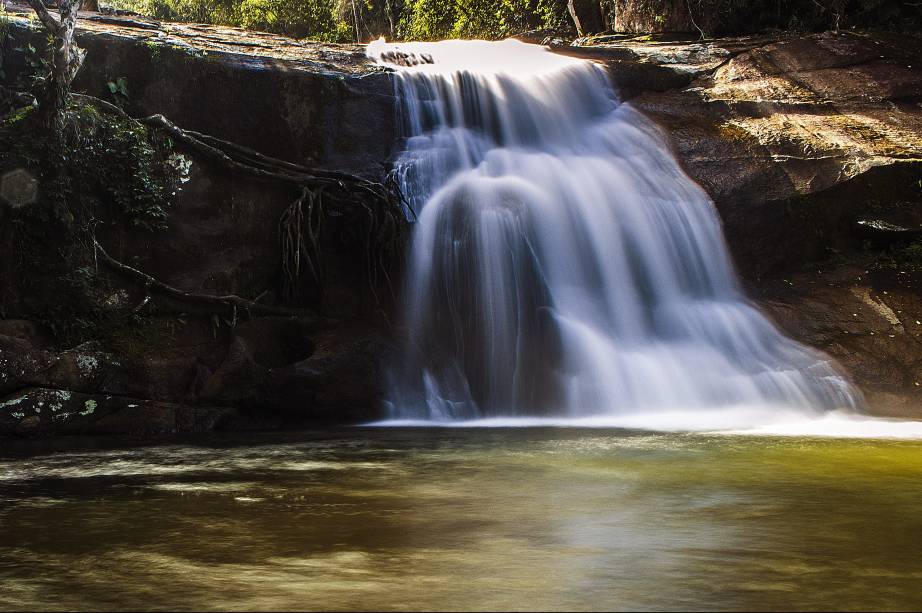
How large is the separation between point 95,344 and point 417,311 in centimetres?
278

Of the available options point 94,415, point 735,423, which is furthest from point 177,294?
point 735,423

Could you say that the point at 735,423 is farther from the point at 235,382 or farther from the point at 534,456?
the point at 235,382

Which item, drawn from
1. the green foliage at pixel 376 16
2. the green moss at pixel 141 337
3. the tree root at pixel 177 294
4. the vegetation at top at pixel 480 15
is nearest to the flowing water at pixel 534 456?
the green moss at pixel 141 337

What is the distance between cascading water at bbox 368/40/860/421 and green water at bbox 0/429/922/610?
223 cm

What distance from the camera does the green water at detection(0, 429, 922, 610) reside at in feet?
8.40

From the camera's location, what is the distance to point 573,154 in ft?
33.9

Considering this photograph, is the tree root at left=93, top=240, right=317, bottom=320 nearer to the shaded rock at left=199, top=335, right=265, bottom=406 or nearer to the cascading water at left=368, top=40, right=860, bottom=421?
the shaded rock at left=199, top=335, right=265, bottom=406

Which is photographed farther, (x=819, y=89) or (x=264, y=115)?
(x=819, y=89)

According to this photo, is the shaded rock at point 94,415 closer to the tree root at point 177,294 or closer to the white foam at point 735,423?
the tree root at point 177,294

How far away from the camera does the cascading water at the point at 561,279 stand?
8102 millimetres

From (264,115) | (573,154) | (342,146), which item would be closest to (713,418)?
(573,154)

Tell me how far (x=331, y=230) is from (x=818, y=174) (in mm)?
5158

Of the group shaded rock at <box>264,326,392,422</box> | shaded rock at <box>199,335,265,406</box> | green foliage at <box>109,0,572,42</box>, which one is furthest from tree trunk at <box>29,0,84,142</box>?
green foliage at <box>109,0,572,42</box>

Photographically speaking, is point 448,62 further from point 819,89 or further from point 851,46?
point 851,46
